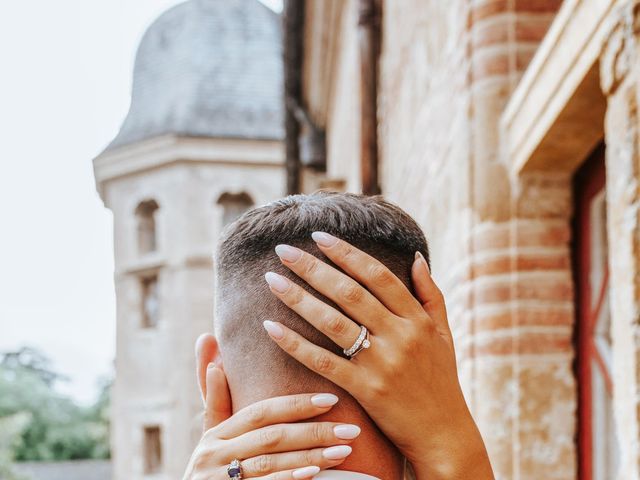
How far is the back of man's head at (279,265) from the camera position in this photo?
1.57 m

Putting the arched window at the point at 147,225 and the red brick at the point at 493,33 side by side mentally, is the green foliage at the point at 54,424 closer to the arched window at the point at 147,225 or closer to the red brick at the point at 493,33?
the arched window at the point at 147,225

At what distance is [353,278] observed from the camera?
1.55 m

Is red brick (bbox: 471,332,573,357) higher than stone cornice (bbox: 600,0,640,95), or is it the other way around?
stone cornice (bbox: 600,0,640,95)

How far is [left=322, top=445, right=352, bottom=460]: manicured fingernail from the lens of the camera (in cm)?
149

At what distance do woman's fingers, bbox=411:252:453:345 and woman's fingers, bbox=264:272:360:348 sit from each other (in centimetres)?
15

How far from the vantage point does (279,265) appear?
5.21ft

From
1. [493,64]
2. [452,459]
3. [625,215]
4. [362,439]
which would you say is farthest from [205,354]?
[493,64]

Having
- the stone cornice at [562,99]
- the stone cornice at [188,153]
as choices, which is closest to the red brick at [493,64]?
the stone cornice at [562,99]

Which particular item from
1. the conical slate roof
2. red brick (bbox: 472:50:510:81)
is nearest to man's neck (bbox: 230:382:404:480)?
red brick (bbox: 472:50:510:81)

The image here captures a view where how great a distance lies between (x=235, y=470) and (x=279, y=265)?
33 centimetres

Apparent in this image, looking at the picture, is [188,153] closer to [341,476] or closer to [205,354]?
[205,354]

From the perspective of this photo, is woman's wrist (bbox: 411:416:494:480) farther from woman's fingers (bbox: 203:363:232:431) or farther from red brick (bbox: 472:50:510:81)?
red brick (bbox: 472:50:510:81)

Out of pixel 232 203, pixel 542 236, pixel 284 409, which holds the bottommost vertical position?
pixel 284 409

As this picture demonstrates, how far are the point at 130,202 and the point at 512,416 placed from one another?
65.6 ft
